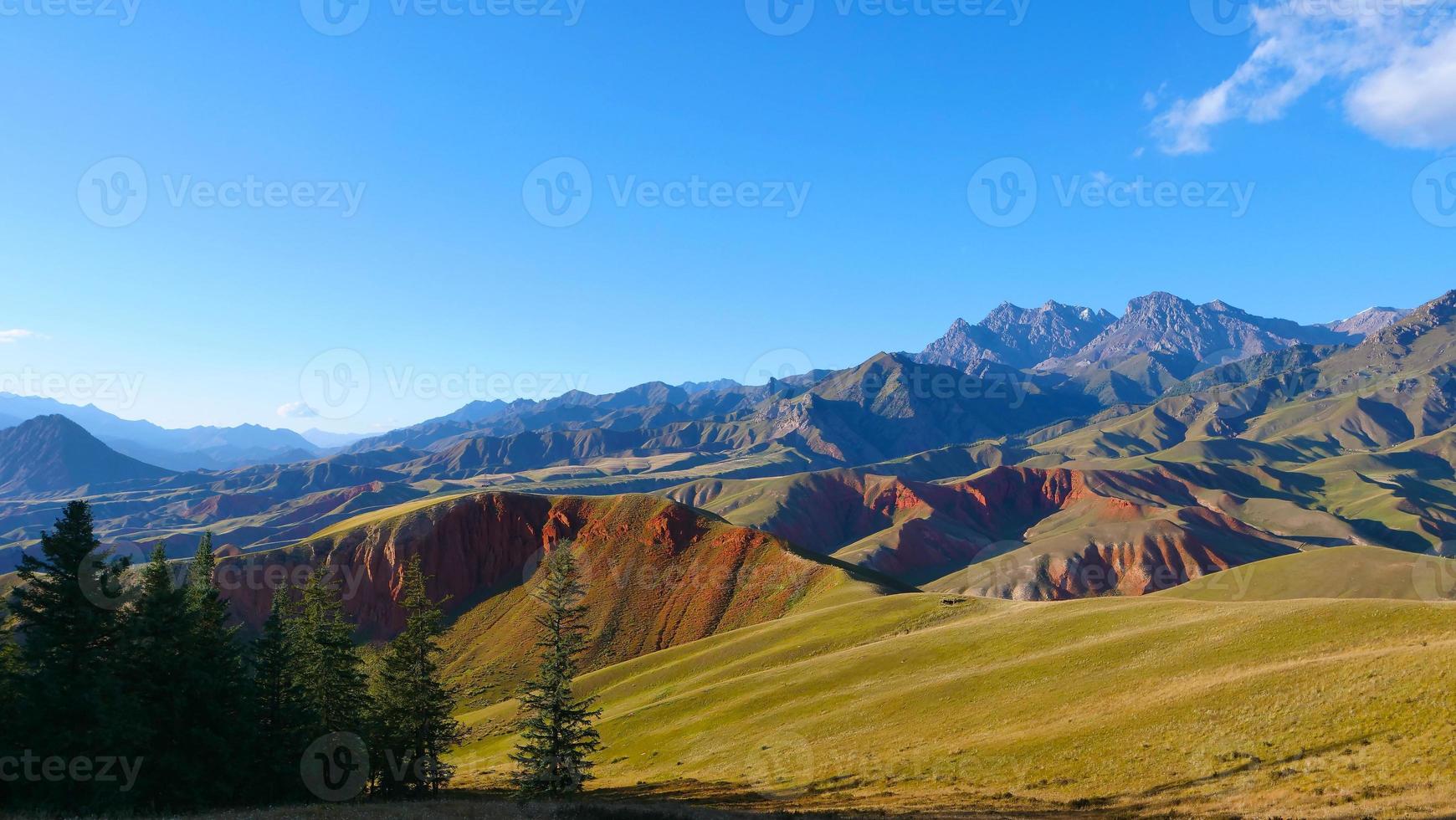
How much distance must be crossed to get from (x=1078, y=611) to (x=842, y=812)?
37395 millimetres

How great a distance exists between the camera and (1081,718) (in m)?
37.3

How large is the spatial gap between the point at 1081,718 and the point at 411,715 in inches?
1536

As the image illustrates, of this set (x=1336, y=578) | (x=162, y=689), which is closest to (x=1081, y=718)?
(x=162, y=689)

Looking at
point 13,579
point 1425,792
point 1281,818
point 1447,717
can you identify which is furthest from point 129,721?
point 13,579

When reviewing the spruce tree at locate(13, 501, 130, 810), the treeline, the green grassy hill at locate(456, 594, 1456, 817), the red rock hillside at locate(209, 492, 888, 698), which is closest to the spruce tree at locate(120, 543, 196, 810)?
the treeline

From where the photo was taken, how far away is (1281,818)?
73.7ft

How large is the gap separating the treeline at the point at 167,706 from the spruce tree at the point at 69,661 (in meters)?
0.05

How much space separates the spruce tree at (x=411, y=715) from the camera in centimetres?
4412

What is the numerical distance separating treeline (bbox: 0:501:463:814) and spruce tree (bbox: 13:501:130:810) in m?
0.05

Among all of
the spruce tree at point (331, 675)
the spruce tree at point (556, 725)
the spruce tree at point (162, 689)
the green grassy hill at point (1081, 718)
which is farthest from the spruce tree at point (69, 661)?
the green grassy hill at point (1081, 718)

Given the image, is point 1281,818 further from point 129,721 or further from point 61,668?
point 61,668

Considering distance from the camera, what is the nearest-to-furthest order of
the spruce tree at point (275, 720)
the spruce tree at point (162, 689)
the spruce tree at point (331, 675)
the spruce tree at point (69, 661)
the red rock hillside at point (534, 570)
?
the spruce tree at point (69, 661) → the spruce tree at point (162, 689) → the spruce tree at point (275, 720) → the spruce tree at point (331, 675) → the red rock hillside at point (534, 570)

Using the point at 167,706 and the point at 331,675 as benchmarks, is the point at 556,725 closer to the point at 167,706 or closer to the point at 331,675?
the point at 331,675

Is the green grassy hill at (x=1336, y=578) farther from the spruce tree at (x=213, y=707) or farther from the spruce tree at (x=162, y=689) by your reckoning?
the spruce tree at (x=162, y=689)
